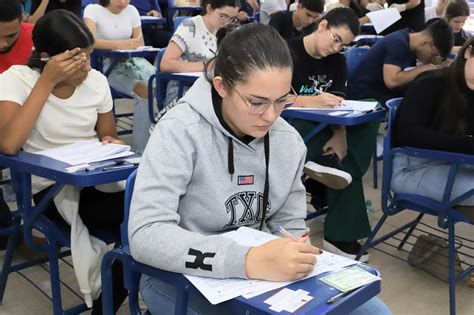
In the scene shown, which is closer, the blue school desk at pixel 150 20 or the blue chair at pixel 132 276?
the blue chair at pixel 132 276

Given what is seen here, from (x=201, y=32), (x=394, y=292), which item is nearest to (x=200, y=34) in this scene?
(x=201, y=32)

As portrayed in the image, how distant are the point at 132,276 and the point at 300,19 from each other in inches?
138

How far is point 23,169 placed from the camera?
156 centimetres

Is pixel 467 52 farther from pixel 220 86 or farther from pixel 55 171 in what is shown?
pixel 55 171

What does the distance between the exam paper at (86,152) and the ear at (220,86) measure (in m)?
0.53

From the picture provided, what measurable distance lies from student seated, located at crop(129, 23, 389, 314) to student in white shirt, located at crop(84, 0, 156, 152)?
6.71ft

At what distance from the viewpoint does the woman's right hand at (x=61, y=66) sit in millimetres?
1715

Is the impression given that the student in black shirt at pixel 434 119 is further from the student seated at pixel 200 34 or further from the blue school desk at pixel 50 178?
the student seated at pixel 200 34

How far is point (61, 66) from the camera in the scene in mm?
1717

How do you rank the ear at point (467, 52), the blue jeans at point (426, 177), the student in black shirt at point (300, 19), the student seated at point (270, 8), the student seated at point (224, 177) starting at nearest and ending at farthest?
1. the student seated at point (224, 177)
2. the blue jeans at point (426, 177)
3. the ear at point (467, 52)
4. the student in black shirt at point (300, 19)
5. the student seated at point (270, 8)

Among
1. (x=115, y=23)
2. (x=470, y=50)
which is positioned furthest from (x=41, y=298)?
(x=115, y=23)

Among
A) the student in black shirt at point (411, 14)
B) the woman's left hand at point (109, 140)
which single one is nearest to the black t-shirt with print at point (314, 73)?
the woman's left hand at point (109, 140)

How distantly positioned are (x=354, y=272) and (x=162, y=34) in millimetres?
4382

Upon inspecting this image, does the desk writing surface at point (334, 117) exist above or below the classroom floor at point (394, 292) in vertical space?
above
